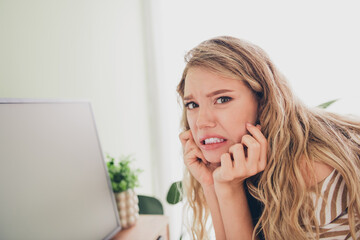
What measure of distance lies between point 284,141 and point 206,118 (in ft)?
0.96

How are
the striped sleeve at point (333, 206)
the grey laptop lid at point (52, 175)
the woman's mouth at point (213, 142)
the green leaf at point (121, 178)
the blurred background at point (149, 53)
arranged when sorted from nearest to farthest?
the grey laptop lid at point (52, 175)
the striped sleeve at point (333, 206)
the woman's mouth at point (213, 142)
the blurred background at point (149, 53)
the green leaf at point (121, 178)

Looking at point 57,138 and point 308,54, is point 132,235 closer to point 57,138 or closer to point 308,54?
point 57,138

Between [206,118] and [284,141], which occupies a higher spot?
[206,118]

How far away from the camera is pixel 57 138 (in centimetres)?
79

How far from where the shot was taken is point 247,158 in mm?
839

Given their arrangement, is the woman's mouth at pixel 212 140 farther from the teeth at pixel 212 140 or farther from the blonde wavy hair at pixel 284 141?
the blonde wavy hair at pixel 284 141

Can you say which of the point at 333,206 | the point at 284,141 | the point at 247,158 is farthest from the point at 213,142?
the point at 333,206

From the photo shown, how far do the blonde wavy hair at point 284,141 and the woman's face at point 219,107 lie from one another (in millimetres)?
31

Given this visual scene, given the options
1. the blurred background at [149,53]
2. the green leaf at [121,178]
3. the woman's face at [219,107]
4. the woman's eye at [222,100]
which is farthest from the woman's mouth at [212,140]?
the blurred background at [149,53]

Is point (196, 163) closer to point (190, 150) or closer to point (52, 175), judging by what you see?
point (190, 150)

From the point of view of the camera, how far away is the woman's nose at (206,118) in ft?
2.74

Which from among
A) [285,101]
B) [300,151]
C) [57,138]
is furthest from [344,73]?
[57,138]

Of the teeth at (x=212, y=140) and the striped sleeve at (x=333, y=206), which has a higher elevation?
the teeth at (x=212, y=140)

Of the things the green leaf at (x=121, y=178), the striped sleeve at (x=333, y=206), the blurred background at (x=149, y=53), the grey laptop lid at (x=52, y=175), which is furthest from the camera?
the green leaf at (x=121, y=178)
